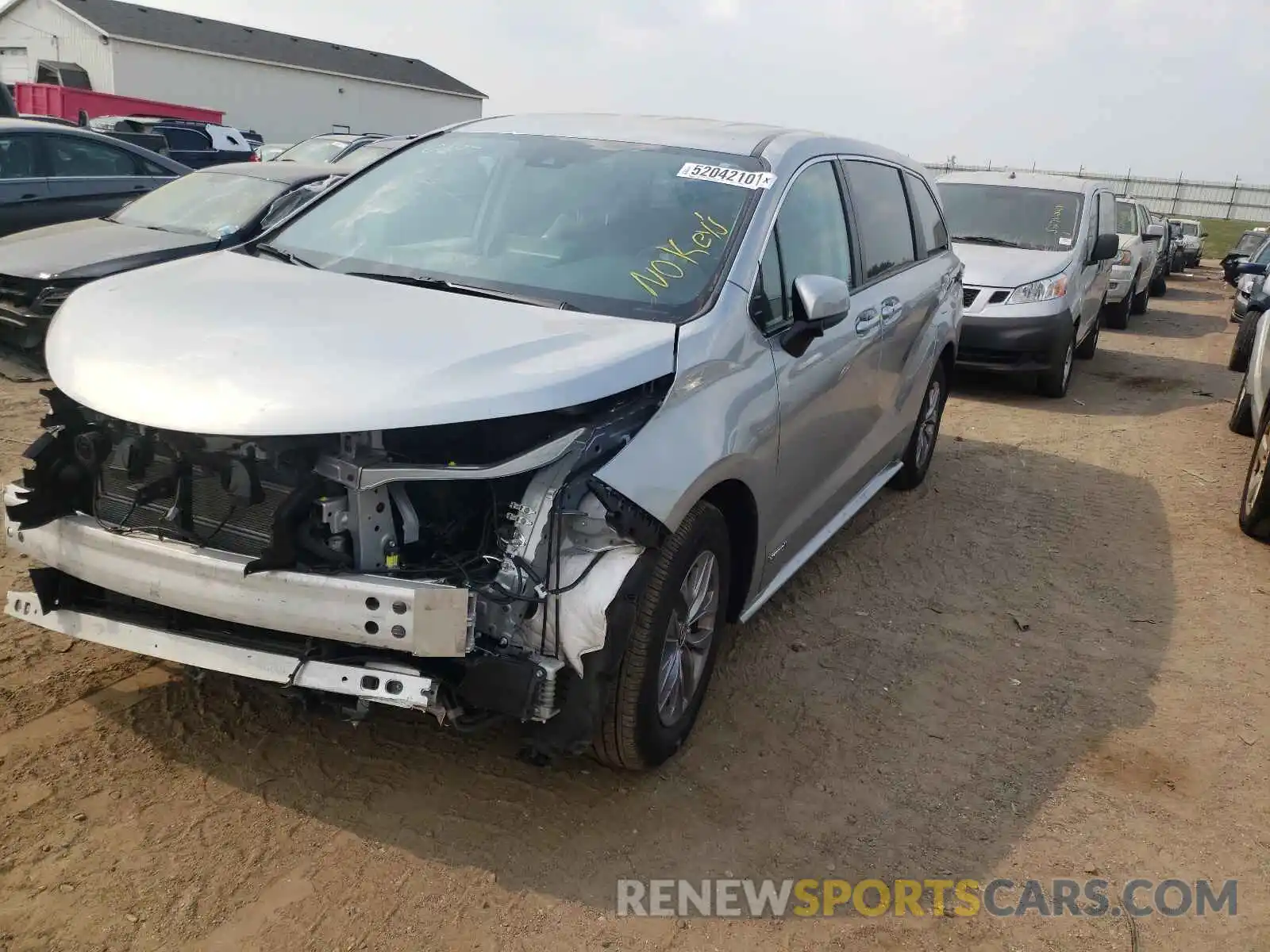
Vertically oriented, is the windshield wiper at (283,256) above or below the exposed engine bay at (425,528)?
above

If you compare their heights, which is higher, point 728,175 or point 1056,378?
point 728,175

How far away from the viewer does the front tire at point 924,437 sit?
6102 millimetres

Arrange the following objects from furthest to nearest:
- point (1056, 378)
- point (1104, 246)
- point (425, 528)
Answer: point (1104, 246) < point (1056, 378) < point (425, 528)

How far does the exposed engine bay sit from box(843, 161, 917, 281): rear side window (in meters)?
2.21

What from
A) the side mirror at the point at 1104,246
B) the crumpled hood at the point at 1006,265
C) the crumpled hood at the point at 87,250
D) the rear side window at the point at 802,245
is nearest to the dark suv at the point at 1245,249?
the side mirror at the point at 1104,246

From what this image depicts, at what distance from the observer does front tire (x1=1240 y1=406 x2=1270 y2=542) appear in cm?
586

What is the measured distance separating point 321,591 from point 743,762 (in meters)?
1.60

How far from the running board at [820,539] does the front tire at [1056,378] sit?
4.33 meters

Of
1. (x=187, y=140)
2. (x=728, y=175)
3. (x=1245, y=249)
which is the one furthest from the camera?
(x=1245, y=249)

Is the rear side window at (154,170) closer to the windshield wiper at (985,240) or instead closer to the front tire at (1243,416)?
the windshield wiper at (985,240)

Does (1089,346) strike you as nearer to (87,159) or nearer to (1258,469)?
(1258,469)

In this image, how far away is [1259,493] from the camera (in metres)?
5.89

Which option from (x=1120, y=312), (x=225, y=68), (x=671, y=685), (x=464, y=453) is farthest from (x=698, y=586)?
(x=225, y=68)

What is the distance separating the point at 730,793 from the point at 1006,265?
24.8 ft
